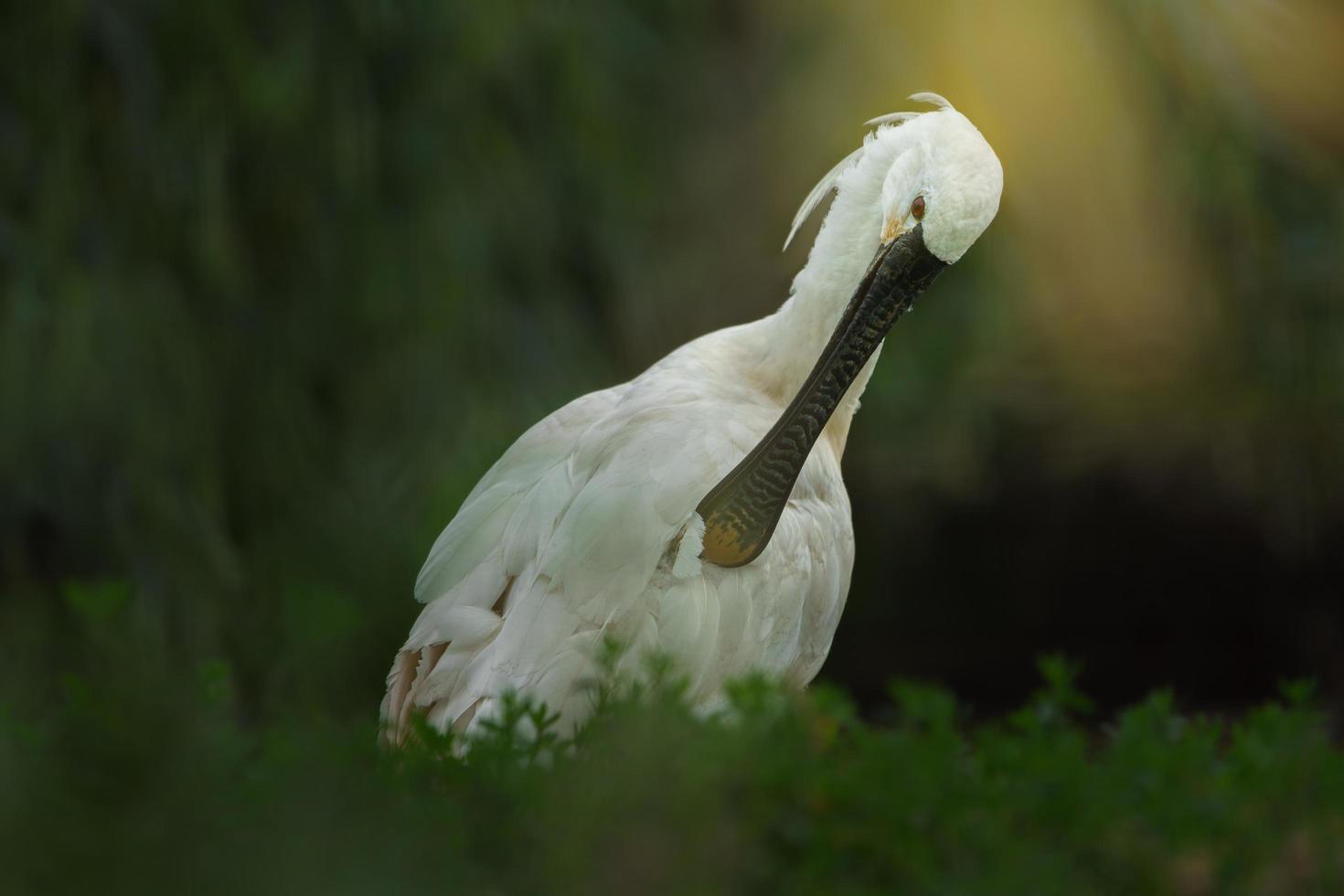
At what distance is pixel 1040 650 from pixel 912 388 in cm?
204

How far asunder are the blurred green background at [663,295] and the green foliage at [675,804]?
1.41 m

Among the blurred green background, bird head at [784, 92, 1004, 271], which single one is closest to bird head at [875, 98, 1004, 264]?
bird head at [784, 92, 1004, 271]

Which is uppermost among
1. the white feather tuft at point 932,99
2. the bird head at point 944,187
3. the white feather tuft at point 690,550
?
the white feather tuft at point 932,99

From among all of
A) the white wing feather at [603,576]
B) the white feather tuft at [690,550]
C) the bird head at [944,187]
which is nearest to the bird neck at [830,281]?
the bird head at [944,187]

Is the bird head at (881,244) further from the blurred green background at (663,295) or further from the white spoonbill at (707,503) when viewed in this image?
the blurred green background at (663,295)

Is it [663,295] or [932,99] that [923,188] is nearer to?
[932,99]

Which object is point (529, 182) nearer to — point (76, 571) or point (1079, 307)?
point (76, 571)

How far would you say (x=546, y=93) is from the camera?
623 centimetres

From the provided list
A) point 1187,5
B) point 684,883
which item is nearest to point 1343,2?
point 1187,5

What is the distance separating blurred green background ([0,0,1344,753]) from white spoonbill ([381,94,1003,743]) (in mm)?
264

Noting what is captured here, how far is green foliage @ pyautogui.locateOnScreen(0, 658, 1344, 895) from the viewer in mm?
1452

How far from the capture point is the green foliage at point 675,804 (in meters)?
1.45

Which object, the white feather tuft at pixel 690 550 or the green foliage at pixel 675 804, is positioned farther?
the white feather tuft at pixel 690 550

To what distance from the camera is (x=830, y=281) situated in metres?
4.03
